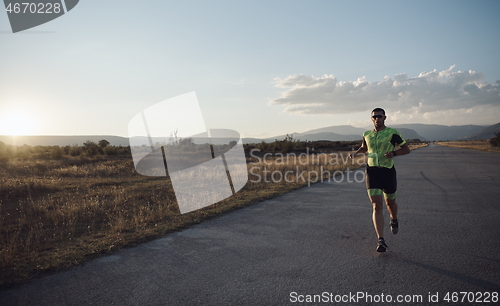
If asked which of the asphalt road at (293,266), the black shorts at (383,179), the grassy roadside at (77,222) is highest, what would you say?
the black shorts at (383,179)

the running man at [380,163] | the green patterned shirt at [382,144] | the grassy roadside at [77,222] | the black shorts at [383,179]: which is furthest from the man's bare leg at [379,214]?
the grassy roadside at [77,222]

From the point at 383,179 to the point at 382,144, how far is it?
0.51 metres

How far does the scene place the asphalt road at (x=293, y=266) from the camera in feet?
10.4

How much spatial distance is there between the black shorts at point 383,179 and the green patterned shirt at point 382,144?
0.08m

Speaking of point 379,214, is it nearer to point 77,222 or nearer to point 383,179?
point 383,179

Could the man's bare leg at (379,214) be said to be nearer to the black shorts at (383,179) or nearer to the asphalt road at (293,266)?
the black shorts at (383,179)

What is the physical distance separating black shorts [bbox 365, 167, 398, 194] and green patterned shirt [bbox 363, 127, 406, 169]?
78 millimetres

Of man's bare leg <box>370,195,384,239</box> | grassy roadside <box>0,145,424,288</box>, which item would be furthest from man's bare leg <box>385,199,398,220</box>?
grassy roadside <box>0,145,424,288</box>

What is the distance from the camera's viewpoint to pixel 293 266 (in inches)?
153

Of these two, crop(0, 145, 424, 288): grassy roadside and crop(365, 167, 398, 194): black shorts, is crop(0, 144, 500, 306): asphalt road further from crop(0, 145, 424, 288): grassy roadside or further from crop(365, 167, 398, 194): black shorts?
crop(365, 167, 398, 194): black shorts

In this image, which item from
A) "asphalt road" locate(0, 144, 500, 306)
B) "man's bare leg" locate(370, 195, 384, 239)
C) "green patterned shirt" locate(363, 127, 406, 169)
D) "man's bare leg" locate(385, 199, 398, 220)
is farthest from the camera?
"man's bare leg" locate(385, 199, 398, 220)

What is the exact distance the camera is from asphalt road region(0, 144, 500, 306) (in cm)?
317

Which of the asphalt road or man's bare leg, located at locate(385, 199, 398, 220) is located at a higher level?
man's bare leg, located at locate(385, 199, 398, 220)

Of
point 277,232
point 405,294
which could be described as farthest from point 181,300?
point 277,232
